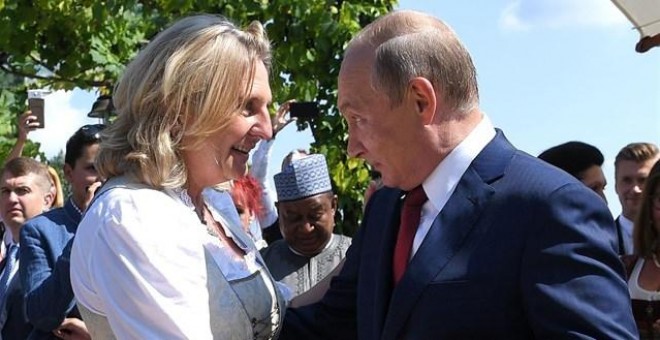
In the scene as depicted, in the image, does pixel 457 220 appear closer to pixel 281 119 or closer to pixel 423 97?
pixel 423 97

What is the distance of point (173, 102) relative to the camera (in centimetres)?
288

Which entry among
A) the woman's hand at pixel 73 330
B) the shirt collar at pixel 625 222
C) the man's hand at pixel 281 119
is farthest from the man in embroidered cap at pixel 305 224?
Answer: the man's hand at pixel 281 119

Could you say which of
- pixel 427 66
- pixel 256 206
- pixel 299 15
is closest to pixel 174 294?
pixel 427 66

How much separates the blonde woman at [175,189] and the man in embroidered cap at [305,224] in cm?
267

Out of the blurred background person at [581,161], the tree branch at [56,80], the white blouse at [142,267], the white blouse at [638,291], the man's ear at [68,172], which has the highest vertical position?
the white blouse at [142,267]

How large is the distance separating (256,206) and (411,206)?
4.01 m

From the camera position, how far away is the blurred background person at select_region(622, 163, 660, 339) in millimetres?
4965

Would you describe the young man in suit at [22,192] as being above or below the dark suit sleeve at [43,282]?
below

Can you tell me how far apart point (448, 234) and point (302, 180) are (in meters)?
Result: 3.28

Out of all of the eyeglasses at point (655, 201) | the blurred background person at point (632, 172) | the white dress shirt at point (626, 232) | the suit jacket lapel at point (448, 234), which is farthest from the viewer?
the blurred background person at point (632, 172)

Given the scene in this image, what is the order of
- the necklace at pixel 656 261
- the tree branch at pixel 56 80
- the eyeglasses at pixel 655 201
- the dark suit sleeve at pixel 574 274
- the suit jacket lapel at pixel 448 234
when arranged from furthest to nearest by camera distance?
the tree branch at pixel 56 80
the eyeglasses at pixel 655 201
the necklace at pixel 656 261
the suit jacket lapel at pixel 448 234
the dark suit sleeve at pixel 574 274

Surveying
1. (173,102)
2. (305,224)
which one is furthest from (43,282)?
(173,102)

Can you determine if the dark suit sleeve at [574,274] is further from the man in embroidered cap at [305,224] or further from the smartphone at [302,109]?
the smartphone at [302,109]

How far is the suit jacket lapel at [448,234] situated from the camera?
262 cm
